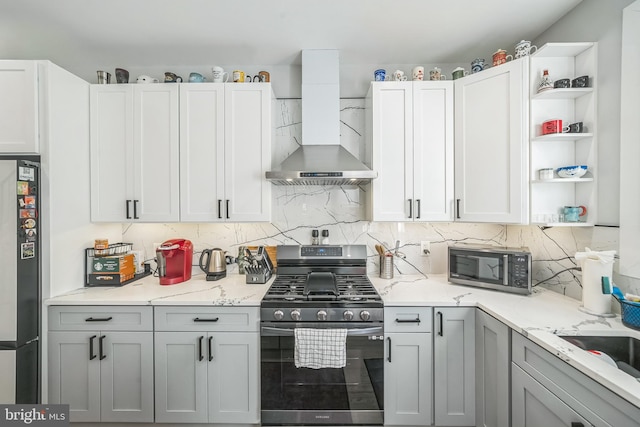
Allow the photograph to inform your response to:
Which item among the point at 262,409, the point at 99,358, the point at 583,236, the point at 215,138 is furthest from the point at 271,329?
the point at 583,236

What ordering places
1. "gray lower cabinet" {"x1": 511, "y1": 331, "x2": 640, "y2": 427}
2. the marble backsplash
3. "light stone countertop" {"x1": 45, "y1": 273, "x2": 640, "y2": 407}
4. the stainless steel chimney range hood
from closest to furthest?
1. "gray lower cabinet" {"x1": 511, "y1": 331, "x2": 640, "y2": 427}
2. "light stone countertop" {"x1": 45, "y1": 273, "x2": 640, "y2": 407}
3. the stainless steel chimney range hood
4. the marble backsplash

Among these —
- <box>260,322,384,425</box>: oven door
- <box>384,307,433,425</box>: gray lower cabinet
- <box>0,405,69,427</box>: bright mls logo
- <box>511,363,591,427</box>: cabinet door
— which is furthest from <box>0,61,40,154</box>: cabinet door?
<box>511,363,591,427</box>: cabinet door

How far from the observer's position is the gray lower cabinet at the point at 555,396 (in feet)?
3.17

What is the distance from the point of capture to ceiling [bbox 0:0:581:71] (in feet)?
5.73

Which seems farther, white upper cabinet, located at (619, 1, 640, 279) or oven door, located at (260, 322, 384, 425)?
oven door, located at (260, 322, 384, 425)

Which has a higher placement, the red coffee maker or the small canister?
the small canister

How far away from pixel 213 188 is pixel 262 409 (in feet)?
5.17

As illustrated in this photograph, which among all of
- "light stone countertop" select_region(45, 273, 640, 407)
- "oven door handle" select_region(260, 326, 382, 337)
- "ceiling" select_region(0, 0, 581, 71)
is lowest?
"oven door handle" select_region(260, 326, 382, 337)

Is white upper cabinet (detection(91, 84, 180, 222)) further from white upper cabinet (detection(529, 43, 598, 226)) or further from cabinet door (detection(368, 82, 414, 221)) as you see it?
white upper cabinet (detection(529, 43, 598, 226))

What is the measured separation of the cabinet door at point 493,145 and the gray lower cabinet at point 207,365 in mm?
1763

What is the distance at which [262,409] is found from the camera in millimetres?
1789

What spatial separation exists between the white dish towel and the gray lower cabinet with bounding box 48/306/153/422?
38.6 inches

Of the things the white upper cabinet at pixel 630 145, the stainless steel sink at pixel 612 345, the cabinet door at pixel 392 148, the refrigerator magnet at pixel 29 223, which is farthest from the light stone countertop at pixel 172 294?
the white upper cabinet at pixel 630 145

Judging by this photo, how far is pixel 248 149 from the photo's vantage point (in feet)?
7.17
